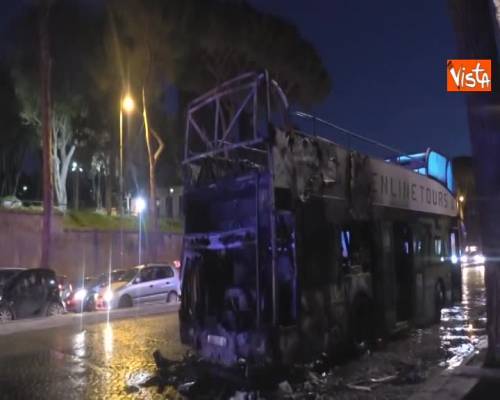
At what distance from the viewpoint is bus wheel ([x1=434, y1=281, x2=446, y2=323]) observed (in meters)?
13.3

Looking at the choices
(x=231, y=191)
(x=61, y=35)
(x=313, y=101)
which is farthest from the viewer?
(x=313, y=101)

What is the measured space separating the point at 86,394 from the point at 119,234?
2518 centimetres

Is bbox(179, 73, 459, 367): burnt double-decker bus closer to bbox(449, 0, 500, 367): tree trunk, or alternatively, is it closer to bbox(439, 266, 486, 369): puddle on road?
bbox(439, 266, 486, 369): puddle on road

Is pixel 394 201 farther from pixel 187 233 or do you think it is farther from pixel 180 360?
pixel 180 360

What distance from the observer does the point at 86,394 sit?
7.75 m

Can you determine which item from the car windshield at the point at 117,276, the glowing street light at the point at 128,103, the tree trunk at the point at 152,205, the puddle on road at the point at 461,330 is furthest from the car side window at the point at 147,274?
the tree trunk at the point at 152,205

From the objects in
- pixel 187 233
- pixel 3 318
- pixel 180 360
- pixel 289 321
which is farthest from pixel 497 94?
pixel 3 318

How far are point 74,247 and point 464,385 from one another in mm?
25294

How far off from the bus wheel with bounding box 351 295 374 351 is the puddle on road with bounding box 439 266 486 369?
1231 millimetres

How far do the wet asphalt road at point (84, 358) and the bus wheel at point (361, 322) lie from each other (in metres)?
2.81

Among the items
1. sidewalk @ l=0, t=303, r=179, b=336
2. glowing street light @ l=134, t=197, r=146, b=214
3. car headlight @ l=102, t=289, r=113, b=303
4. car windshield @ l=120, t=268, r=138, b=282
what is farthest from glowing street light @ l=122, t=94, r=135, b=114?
sidewalk @ l=0, t=303, r=179, b=336

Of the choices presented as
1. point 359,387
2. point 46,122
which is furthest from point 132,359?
point 46,122

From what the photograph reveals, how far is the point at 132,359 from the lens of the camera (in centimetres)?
991

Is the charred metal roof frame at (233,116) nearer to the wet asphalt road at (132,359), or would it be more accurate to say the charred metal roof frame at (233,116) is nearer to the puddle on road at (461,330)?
the wet asphalt road at (132,359)
